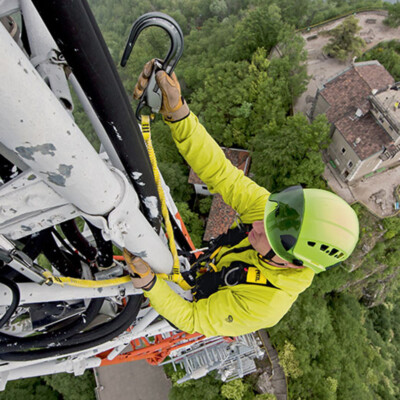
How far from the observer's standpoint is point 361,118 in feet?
49.3

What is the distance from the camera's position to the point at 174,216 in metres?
4.95

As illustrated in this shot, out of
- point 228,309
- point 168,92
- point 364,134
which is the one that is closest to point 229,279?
point 228,309

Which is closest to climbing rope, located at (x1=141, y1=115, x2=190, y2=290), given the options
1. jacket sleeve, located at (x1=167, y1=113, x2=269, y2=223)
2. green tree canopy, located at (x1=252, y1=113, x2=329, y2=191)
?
jacket sleeve, located at (x1=167, y1=113, x2=269, y2=223)

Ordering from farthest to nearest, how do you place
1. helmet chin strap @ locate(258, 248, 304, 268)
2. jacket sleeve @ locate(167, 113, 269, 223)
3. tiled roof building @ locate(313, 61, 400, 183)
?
tiled roof building @ locate(313, 61, 400, 183)
jacket sleeve @ locate(167, 113, 269, 223)
helmet chin strap @ locate(258, 248, 304, 268)

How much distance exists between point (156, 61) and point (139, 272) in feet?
7.13

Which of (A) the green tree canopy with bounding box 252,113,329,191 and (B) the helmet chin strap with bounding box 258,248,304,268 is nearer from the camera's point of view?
(B) the helmet chin strap with bounding box 258,248,304,268

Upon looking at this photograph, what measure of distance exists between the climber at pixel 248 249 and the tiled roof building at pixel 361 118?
12.1 m

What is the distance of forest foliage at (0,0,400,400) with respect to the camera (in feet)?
44.0

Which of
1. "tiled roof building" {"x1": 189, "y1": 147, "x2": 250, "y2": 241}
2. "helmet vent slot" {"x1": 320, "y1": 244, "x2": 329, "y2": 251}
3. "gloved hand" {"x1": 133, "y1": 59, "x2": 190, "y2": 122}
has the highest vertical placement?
"gloved hand" {"x1": 133, "y1": 59, "x2": 190, "y2": 122}

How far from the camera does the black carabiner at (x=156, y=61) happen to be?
259 centimetres

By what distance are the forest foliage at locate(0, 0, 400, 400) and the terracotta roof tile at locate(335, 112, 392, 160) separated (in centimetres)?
111

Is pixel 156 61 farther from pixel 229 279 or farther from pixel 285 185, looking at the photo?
pixel 285 185

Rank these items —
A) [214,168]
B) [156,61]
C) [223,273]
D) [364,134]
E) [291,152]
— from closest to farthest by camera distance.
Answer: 1. [156,61]
2. [214,168]
3. [223,273]
4. [291,152]
5. [364,134]

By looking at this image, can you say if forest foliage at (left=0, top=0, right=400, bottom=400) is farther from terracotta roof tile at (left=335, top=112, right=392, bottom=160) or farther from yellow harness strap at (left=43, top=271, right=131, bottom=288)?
yellow harness strap at (left=43, top=271, right=131, bottom=288)
